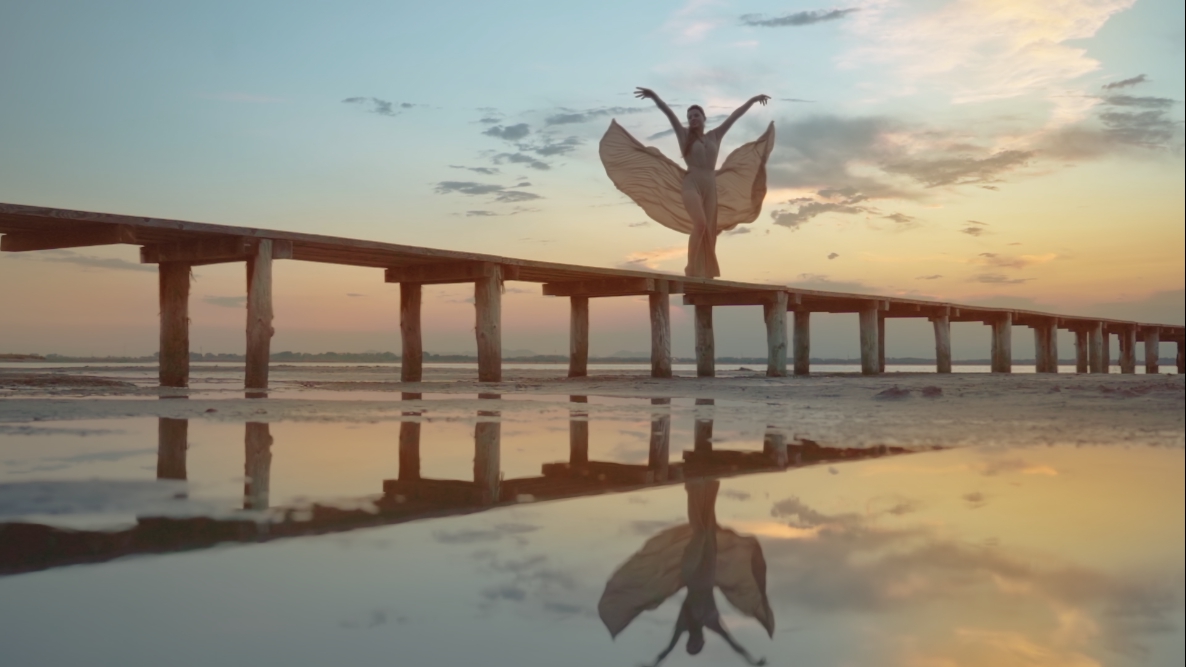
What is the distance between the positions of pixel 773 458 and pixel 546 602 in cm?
344

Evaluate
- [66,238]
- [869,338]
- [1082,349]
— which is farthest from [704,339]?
[1082,349]

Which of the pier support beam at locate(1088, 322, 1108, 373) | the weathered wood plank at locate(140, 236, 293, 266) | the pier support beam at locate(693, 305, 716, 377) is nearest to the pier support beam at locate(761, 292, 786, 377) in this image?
the pier support beam at locate(693, 305, 716, 377)

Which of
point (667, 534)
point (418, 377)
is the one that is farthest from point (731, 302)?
point (667, 534)

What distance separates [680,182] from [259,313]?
13819 millimetres

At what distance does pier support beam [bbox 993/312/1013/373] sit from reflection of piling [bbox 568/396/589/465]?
25.8 m

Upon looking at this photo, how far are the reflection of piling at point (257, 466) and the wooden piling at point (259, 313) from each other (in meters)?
6.20

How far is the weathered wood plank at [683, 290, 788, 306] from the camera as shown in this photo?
2270 cm

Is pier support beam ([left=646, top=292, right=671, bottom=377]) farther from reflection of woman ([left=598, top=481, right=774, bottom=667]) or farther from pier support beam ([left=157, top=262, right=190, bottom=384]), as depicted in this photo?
reflection of woman ([left=598, top=481, right=774, bottom=667])

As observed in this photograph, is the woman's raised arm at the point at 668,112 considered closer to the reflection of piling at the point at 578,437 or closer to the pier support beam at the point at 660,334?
the pier support beam at the point at 660,334

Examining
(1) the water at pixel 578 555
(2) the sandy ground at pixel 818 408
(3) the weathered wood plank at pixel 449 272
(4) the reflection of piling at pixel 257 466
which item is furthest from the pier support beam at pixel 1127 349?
(4) the reflection of piling at pixel 257 466

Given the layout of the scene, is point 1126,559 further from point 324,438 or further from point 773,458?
point 324,438

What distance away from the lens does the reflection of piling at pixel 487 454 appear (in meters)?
4.82

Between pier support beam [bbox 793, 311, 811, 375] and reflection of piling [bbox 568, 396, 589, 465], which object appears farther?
pier support beam [bbox 793, 311, 811, 375]

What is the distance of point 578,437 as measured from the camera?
745 centimetres
